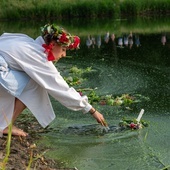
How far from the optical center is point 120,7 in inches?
971

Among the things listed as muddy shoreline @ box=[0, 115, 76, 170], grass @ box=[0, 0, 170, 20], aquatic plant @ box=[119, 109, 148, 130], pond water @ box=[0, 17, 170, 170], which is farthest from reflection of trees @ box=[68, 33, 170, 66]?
grass @ box=[0, 0, 170, 20]

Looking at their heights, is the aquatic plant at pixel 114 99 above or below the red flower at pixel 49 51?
below

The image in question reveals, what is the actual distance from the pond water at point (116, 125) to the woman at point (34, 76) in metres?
0.29

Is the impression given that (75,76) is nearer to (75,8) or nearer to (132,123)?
(132,123)

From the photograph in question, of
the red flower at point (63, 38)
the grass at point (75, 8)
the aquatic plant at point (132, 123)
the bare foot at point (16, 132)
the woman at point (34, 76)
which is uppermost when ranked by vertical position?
the red flower at point (63, 38)

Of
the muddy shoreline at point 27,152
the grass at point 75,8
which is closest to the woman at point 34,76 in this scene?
the muddy shoreline at point 27,152

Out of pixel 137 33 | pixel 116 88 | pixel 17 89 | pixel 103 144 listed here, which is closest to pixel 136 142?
pixel 103 144

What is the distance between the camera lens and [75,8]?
24.9m

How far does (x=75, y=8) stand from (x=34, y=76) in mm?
21377

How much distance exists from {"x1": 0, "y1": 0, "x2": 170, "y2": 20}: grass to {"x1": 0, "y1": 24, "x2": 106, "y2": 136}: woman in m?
20.5

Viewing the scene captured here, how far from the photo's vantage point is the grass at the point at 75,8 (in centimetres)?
2439

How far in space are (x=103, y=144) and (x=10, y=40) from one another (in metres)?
1.17

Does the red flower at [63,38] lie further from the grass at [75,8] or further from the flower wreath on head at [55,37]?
the grass at [75,8]

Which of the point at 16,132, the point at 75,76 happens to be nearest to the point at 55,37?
the point at 16,132
